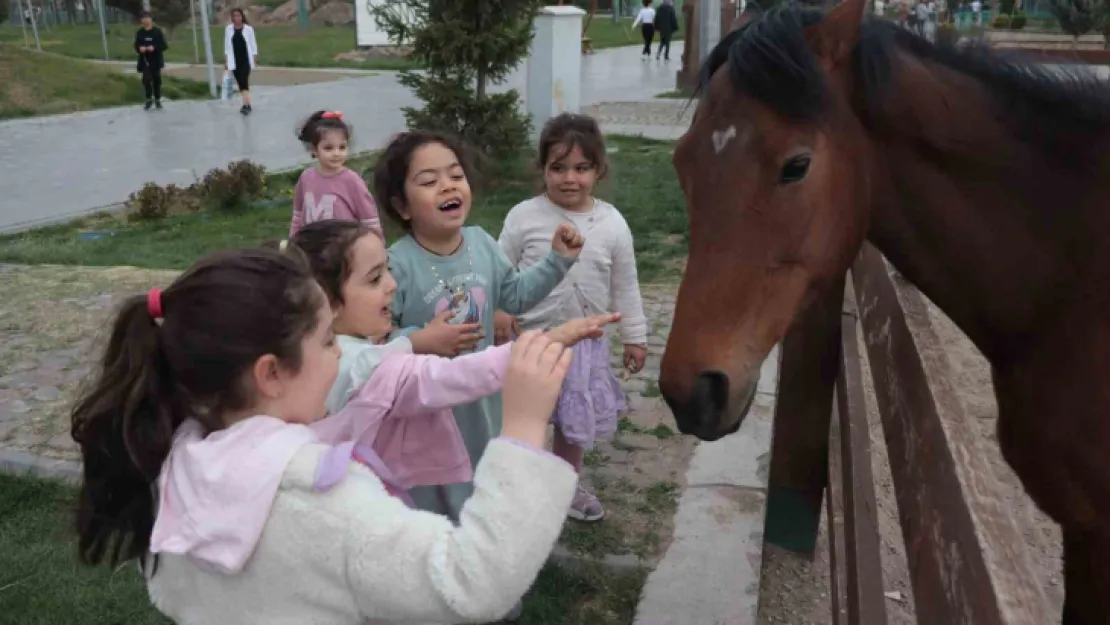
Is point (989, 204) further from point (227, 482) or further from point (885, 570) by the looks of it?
point (885, 570)

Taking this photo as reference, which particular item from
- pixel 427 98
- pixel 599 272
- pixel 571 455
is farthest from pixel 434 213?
pixel 427 98

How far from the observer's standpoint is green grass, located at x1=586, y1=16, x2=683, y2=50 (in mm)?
34412

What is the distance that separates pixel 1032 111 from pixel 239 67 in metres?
16.6

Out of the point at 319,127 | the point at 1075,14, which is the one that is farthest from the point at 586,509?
the point at 1075,14

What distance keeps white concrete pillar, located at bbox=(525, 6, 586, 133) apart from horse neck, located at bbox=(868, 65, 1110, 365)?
9122 mm

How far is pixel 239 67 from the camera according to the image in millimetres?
16578

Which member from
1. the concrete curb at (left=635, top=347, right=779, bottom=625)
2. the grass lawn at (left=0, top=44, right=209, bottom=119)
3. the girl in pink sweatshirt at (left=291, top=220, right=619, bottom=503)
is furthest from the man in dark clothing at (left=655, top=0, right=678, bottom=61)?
the girl in pink sweatshirt at (left=291, top=220, right=619, bottom=503)

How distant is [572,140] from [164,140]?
12.0m

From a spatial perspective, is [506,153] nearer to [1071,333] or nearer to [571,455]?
[571,455]

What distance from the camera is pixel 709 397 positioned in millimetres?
1780

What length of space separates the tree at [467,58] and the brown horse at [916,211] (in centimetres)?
766

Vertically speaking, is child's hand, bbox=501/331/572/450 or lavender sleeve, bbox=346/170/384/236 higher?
child's hand, bbox=501/331/572/450

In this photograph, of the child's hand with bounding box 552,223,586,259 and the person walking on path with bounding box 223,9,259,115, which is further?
the person walking on path with bounding box 223,9,259,115

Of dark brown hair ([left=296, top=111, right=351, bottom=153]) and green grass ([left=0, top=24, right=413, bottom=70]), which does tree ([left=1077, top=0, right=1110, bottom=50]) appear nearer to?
green grass ([left=0, top=24, right=413, bottom=70])
